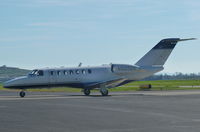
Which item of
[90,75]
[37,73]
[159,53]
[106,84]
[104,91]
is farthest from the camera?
[159,53]

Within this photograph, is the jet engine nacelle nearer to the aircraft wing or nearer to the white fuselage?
the white fuselage

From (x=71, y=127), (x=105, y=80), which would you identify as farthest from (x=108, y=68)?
(x=71, y=127)

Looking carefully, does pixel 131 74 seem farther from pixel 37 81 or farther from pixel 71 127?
pixel 71 127

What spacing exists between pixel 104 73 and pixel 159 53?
20.3ft

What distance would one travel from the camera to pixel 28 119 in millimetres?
17828

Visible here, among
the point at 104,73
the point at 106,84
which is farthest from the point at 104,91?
the point at 104,73

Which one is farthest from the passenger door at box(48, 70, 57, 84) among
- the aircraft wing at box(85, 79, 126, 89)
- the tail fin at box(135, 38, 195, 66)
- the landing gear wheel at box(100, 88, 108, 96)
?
the tail fin at box(135, 38, 195, 66)

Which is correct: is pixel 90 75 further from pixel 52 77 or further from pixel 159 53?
pixel 159 53

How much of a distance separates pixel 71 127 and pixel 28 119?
359cm

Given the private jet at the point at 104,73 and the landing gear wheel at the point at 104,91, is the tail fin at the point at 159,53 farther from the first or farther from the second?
the landing gear wheel at the point at 104,91

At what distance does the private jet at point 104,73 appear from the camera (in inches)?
1709

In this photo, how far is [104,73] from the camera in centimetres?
4425

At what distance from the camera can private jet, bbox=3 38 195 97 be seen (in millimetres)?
43406

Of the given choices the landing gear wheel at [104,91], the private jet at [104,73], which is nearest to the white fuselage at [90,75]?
the private jet at [104,73]
